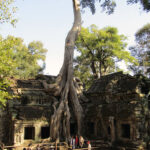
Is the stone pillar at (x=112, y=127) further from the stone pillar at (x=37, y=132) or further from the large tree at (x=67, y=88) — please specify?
the stone pillar at (x=37, y=132)

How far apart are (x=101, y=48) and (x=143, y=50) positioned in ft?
19.7

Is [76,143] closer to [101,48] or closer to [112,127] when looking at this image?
[112,127]

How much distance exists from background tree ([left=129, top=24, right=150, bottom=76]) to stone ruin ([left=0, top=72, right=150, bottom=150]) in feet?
40.1

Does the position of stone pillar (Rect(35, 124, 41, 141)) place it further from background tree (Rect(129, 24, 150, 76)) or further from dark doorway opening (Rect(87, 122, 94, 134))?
background tree (Rect(129, 24, 150, 76))

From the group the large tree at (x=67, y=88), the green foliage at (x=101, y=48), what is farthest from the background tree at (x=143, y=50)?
the large tree at (x=67, y=88)

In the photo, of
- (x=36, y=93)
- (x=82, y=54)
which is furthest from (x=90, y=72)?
(x=36, y=93)

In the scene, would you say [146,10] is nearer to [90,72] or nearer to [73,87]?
[73,87]

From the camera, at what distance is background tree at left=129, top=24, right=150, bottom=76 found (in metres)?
25.7

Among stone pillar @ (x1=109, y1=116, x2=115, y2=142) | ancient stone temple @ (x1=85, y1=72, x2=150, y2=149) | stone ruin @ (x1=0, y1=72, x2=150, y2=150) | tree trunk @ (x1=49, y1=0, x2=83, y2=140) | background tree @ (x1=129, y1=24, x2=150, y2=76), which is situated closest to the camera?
ancient stone temple @ (x1=85, y1=72, x2=150, y2=149)

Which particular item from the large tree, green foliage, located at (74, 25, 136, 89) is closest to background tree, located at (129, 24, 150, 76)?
green foliage, located at (74, 25, 136, 89)

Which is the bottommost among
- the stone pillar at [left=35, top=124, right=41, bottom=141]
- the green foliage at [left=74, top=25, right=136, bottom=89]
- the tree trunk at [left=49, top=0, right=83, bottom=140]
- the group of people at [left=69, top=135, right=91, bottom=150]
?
the group of people at [left=69, top=135, right=91, bottom=150]

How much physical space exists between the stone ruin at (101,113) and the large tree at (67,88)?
76cm

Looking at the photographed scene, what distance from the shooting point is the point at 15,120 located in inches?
534

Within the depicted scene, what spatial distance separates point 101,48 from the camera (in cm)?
2653
